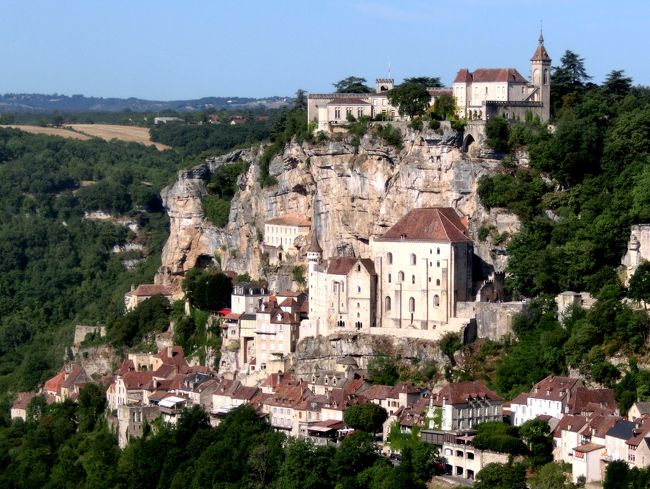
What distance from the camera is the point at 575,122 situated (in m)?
70.9

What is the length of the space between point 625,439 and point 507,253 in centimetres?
1657

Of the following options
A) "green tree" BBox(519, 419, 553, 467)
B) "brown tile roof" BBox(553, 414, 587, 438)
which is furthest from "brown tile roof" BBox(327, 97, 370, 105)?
"brown tile roof" BBox(553, 414, 587, 438)

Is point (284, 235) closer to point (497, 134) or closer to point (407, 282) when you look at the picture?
point (497, 134)

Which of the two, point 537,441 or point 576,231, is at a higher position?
point 576,231

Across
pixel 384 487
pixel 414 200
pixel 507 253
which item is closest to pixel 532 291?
pixel 507 253

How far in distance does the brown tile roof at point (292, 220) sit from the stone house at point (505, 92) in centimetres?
920

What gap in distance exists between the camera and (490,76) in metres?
74.5

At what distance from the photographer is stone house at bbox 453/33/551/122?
7356cm

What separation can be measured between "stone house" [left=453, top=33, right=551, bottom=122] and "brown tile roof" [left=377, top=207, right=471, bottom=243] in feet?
23.9

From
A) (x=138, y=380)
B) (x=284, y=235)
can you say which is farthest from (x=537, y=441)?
(x=284, y=235)

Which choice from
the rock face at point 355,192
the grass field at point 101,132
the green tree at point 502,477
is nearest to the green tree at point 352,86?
the rock face at point 355,192

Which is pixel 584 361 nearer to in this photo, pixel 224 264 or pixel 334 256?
pixel 334 256

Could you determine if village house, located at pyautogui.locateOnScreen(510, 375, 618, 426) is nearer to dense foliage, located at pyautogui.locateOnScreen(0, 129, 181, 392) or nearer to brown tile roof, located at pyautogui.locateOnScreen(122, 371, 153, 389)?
brown tile roof, located at pyautogui.locateOnScreen(122, 371, 153, 389)

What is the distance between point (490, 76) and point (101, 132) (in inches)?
4182
